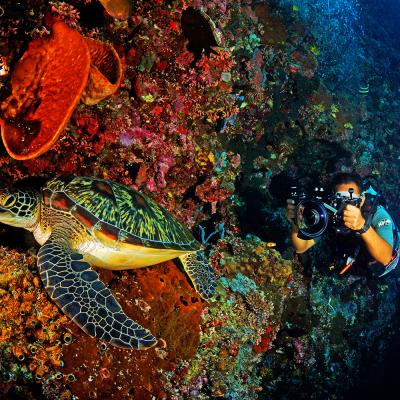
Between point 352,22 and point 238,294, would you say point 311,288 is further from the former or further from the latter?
point 352,22

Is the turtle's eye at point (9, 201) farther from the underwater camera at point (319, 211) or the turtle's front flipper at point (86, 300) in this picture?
the underwater camera at point (319, 211)

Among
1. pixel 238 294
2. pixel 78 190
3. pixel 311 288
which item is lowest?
pixel 311 288

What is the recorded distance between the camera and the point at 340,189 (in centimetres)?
418

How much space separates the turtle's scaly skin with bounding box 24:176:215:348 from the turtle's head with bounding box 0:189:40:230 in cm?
8

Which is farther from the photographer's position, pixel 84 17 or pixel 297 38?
pixel 297 38

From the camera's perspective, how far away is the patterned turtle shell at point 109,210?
2.87 m

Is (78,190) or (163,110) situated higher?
(163,110)

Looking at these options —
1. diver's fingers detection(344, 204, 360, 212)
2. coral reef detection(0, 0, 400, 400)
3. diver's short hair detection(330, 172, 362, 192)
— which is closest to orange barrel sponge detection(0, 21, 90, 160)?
coral reef detection(0, 0, 400, 400)

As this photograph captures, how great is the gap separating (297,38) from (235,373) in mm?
7458

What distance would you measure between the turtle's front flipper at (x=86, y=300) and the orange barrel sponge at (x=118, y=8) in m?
2.65

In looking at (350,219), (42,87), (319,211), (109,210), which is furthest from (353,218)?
(42,87)

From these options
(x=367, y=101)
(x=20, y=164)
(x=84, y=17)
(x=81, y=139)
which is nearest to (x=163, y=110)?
(x=81, y=139)

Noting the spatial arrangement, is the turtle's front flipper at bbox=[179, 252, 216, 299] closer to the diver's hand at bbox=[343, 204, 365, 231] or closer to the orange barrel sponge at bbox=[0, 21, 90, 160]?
the diver's hand at bbox=[343, 204, 365, 231]

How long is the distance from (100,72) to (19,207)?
1593 mm
